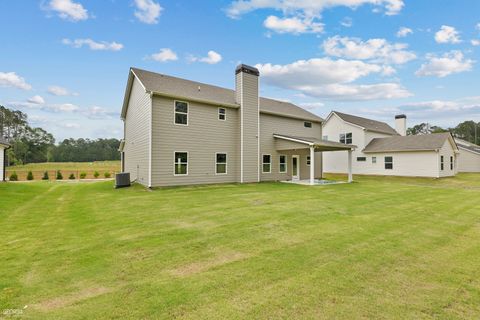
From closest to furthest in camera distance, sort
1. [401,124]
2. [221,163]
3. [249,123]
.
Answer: [221,163], [249,123], [401,124]

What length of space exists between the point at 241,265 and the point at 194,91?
14.2 m

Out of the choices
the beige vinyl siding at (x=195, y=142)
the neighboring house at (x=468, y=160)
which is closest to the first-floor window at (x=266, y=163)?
the beige vinyl siding at (x=195, y=142)

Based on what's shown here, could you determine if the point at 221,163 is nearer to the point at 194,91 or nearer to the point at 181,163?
the point at 181,163

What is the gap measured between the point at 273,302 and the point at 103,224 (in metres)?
5.40

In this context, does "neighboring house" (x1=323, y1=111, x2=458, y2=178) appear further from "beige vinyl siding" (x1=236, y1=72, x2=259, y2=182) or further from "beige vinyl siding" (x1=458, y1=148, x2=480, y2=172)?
"beige vinyl siding" (x1=236, y1=72, x2=259, y2=182)

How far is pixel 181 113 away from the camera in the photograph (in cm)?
1526

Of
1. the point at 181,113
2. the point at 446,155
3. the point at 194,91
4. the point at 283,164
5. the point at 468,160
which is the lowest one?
the point at 283,164

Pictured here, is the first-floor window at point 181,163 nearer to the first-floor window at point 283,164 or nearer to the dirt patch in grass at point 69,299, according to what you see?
the first-floor window at point 283,164

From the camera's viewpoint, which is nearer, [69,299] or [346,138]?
[69,299]

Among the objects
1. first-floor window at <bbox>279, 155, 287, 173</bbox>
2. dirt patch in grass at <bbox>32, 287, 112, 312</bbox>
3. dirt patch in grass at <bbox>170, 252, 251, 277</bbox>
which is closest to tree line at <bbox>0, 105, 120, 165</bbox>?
first-floor window at <bbox>279, 155, 287, 173</bbox>

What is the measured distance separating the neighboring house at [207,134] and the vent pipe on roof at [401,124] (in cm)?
1983

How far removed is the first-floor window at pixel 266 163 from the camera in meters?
18.8

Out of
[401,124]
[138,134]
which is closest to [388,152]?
[401,124]

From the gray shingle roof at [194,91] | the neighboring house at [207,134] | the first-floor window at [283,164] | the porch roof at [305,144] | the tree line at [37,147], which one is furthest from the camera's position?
the tree line at [37,147]
